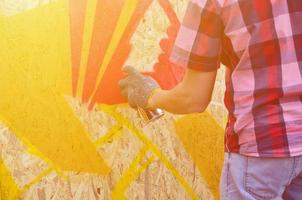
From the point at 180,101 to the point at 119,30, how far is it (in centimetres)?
62

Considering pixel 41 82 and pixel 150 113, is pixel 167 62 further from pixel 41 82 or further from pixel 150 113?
pixel 41 82

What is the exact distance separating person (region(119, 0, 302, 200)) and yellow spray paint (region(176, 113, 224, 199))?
75 cm

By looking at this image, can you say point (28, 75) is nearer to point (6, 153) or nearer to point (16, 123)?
point (16, 123)

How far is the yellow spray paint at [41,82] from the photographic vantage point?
1724 millimetres

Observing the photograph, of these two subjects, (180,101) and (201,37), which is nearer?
(201,37)

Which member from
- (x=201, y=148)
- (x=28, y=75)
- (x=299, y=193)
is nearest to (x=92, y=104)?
(x=28, y=75)

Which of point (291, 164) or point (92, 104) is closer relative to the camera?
point (291, 164)

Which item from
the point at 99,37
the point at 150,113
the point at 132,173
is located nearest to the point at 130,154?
the point at 132,173

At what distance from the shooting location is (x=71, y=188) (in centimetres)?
185

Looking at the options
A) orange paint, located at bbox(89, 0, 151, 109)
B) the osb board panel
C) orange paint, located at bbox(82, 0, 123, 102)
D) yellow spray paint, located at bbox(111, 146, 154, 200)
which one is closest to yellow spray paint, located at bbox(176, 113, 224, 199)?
the osb board panel

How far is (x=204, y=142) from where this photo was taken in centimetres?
209

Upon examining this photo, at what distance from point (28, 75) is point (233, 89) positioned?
0.85m

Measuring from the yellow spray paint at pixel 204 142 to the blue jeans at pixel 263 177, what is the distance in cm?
77

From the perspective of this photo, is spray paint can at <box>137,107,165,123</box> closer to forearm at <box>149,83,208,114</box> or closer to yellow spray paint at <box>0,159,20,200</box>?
forearm at <box>149,83,208,114</box>
